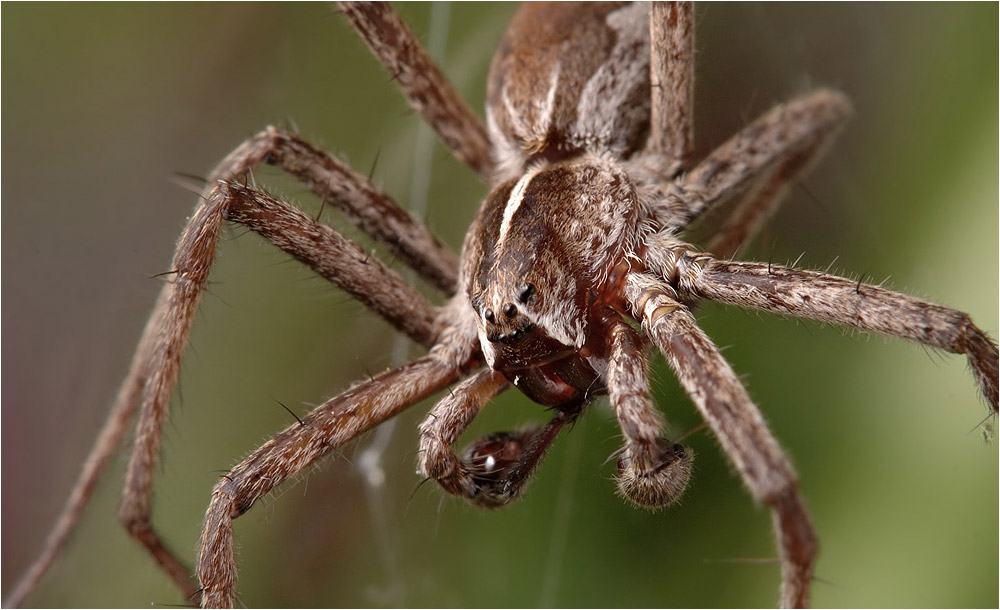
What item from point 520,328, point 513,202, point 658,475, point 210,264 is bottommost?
point 658,475

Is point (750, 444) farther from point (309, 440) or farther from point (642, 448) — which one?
point (309, 440)

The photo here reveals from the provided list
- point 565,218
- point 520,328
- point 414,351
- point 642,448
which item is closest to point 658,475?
point 642,448

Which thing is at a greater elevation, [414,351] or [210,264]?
[210,264]

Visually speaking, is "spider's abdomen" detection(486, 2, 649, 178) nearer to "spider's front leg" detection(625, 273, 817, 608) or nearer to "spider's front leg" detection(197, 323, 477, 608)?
"spider's front leg" detection(197, 323, 477, 608)

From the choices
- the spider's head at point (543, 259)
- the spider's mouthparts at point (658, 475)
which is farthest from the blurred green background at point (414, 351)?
the spider's head at point (543, 259)

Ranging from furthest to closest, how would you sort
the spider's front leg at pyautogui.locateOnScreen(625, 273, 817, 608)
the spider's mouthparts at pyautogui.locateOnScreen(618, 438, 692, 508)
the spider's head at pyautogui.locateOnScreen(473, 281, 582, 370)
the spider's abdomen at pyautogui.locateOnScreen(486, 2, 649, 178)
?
the spider's abdomen at pyautogui.locateOnScreen(486, 2, 649, 178)
the spider's head at pyautogui.locateOnScreen(473, 281, 582, 370)
the spider's mouthparts at pyautogui.locateOnScreen(618, 438, 692, 508)
the spider's front leg at pyautogui.locateOnScreen(625, 273, 817, 608)

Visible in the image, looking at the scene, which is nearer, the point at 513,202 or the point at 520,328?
the point at 520,328

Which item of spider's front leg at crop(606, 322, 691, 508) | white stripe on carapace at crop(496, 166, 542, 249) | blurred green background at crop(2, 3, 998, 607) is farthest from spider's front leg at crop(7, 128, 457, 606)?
spider's front leg at crop(606, 322, 691, 508)
